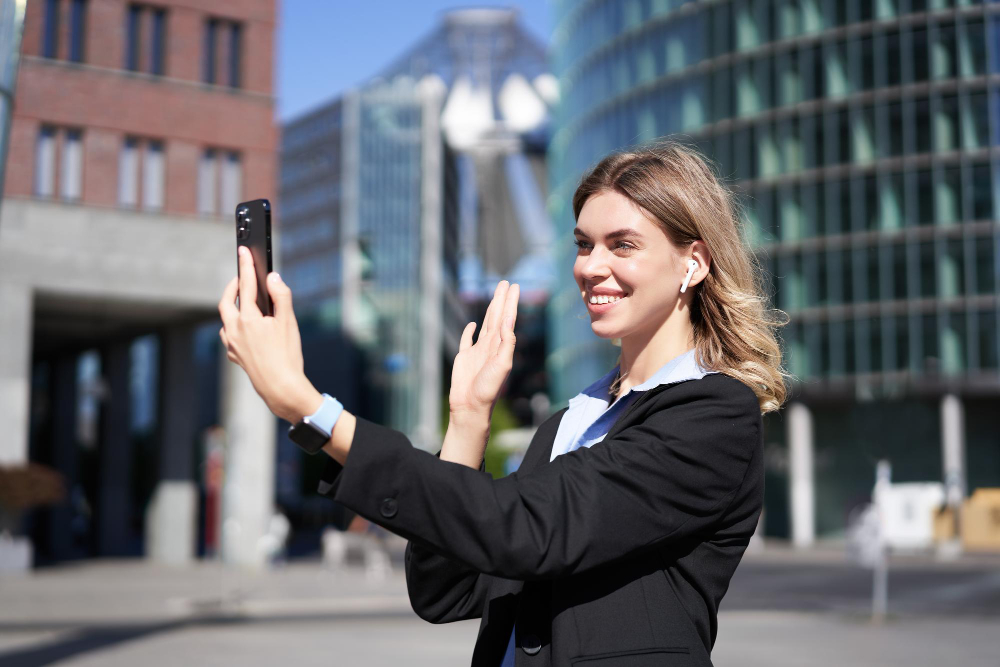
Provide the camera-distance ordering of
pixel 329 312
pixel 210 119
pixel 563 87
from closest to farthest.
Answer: pixel 210 119 < pixel 563 87 < pixel 329 312

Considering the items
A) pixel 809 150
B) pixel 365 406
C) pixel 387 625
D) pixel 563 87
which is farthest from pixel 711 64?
pixel 387 625

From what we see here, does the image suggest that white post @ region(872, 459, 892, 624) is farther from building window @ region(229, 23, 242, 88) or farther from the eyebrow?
building window @ region(229, 23, 242, 88)

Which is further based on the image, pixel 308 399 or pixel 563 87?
pixel 563 87

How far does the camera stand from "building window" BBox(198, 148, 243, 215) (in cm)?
3153

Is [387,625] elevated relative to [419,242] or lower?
lower

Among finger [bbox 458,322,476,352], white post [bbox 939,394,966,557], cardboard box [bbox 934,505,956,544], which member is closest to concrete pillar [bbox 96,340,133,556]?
cardboard box [bbox 934,505,956,544]

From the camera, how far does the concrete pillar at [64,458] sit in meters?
37.1

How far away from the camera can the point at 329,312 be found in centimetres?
8906

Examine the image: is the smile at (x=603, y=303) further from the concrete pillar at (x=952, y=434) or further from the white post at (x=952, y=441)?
the concrete pillar at (x=952, y=434)

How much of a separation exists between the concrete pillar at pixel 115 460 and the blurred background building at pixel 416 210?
99.7ft

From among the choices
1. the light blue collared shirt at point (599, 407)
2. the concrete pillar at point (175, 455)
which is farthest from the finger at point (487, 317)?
the concrete pillar at point (175, 455)

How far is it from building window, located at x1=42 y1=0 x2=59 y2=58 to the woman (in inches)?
1181

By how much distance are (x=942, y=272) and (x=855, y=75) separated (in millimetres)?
9537

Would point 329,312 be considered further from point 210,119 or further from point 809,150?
point 210,119
